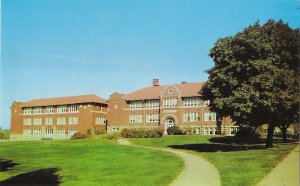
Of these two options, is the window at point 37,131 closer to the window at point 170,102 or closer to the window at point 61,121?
the window at point 61,121

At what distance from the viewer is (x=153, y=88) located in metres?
80.0

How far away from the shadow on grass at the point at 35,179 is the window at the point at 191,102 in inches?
1936

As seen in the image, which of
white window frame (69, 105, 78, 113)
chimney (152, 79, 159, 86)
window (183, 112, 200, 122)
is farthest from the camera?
white window frame (69, 105, 78, 113)

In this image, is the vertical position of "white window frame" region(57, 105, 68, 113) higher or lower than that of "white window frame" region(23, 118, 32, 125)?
higher

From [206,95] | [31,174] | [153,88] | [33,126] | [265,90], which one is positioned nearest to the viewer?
[31,174]

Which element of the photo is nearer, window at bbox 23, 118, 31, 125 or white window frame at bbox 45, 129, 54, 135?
white window frame at bbox 45, 129, 54, 135

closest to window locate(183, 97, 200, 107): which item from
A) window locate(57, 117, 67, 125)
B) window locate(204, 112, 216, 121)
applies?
window locate(204, 112, 216, 121)

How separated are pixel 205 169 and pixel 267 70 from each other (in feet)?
42.0

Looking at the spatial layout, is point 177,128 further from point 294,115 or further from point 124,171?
point 124,171

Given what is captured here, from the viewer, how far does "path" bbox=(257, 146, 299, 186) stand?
17.2m

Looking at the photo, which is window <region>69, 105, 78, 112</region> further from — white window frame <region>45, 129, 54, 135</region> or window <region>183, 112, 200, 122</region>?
window <region>183, 112, 200, 122</region>

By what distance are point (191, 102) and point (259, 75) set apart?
39847mm

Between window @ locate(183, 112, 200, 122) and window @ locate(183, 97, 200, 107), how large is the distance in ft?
5.65

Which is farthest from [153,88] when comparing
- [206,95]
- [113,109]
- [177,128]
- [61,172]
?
[61,172]
